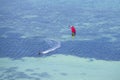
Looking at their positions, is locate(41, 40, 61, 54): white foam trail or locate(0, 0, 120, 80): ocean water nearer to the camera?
locate(0, 0, 120, 80): ocean water

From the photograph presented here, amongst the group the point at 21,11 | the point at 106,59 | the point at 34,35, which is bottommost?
the point at 106,59

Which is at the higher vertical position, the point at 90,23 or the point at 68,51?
the point at 90,23

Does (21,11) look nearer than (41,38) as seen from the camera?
No

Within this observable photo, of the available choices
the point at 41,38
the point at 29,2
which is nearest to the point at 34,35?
the point at 41,38

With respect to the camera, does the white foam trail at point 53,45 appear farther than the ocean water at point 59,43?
Yes

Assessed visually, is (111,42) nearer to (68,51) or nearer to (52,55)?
(68,51)

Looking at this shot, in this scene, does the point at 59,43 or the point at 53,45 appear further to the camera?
the point at 59,43

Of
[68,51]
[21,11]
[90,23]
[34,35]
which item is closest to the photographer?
[68,51]

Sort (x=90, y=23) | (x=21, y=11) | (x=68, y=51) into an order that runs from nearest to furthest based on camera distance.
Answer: (x=68, y=51) → (x=90, y=23) → (x=21, y=11)
